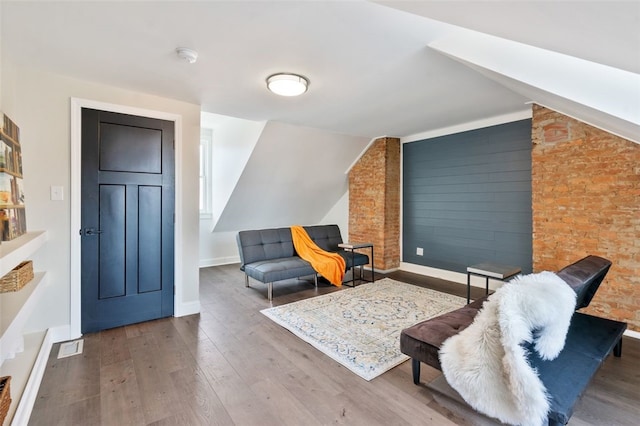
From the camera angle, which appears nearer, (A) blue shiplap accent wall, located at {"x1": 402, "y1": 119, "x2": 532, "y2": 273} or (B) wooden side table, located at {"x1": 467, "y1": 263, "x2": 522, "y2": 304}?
(B) wooden side table, located at {"x1": 467, "y1": 263, "x2": 522, "y2": 304}

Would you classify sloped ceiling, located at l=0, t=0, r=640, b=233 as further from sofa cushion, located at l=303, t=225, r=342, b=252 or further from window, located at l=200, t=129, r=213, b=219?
window, located at l=200, t=129, r=213, b=219

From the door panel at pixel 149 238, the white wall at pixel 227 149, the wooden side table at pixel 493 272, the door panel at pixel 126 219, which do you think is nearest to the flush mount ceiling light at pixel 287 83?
the door panel at pixel 126 219

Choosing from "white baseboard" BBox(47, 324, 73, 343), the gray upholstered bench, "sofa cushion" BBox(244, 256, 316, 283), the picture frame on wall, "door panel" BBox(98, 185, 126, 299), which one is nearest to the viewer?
the gray upholstered bench

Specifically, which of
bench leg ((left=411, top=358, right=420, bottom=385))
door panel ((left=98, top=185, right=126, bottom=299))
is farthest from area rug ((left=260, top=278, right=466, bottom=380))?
door panel ((left=98, top=185, right=126, bottom=299))

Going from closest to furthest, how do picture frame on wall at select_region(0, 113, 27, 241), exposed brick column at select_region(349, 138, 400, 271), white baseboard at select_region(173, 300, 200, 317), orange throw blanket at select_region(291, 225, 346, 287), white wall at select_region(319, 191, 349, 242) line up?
picture frame on wall at select_region(0, 113, 27, 241)
white baseboard at select_region(173, 300, 200, 317)
orange throw blanket at select_region(291, 225, 346, 287)
exposed brick column at select_region(349, 138, 400, 271)
white wall at select_region(319, 191, 349, 242)

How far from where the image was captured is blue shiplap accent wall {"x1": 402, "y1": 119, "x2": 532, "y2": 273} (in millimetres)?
3846

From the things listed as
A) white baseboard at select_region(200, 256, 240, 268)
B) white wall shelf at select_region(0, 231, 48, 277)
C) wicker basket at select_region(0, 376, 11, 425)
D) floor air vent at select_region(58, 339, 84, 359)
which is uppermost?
white wall shelf at select_region(0, 231, 48, 277)

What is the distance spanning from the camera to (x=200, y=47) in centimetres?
207

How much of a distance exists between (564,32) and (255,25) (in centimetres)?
160

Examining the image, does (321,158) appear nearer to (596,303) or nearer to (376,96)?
(376,96)

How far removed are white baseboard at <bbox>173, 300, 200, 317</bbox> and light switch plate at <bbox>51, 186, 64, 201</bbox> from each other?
4.93 feet

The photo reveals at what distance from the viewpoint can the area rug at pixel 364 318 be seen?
2343mm

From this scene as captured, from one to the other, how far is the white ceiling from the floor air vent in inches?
91.3

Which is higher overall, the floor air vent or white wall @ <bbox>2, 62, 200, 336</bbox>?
white wall @ <bbox>2, 62, 200, 336</bbox>
